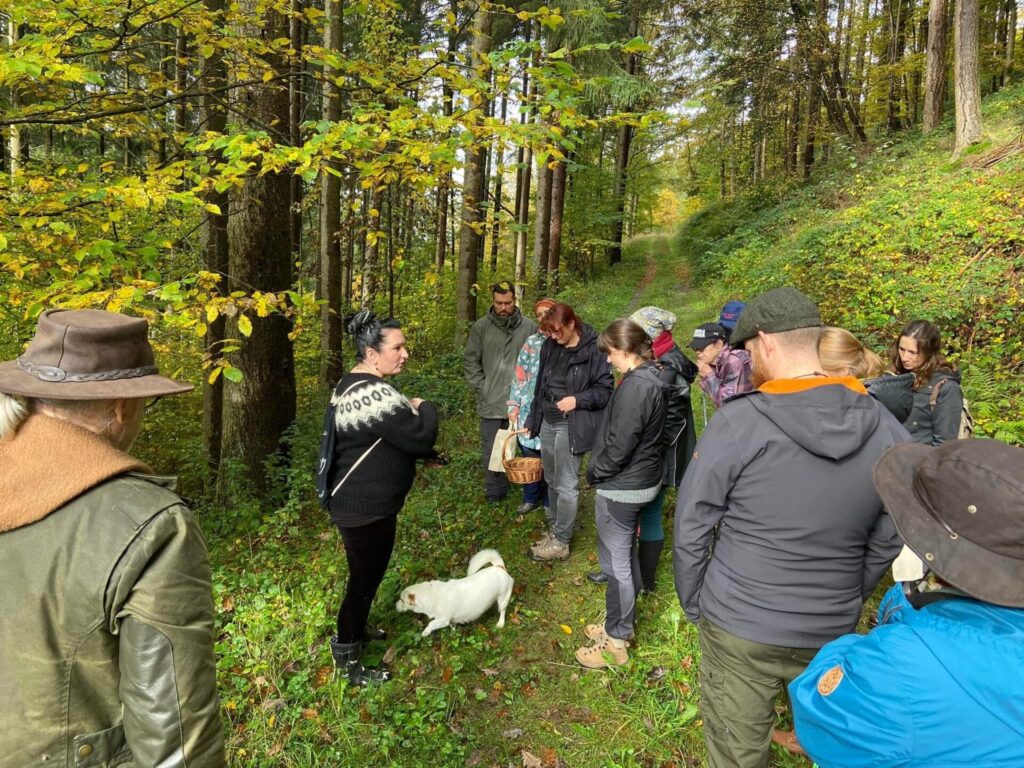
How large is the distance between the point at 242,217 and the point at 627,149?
19815 mm

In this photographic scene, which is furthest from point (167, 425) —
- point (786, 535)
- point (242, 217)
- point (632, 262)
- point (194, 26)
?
point (632, 262)

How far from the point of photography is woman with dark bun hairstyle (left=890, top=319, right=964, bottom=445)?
3.70m

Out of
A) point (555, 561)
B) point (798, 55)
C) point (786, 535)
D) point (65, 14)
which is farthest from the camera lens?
point (798, 55)

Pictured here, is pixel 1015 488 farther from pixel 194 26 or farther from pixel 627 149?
pixel 627 149

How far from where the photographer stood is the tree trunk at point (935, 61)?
14.2 meters

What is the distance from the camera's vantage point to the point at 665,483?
Result: 12.3ft

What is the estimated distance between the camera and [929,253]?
878 centimetres

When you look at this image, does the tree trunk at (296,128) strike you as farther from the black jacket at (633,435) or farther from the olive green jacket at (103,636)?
the olive green jacket at (103,636)

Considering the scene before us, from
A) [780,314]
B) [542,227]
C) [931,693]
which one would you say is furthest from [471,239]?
[931,693]

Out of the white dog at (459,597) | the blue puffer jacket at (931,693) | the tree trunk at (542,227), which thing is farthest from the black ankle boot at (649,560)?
the tree trunk at (542,227)

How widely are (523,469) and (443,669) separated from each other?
1.83m

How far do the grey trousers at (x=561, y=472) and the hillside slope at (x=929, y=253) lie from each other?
396 centimetres

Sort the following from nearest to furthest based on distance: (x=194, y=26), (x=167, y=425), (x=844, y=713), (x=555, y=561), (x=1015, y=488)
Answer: (x=1015, y=488), (x=844, y=713), (x=194, y=26), (x=555, y=561), (x=167, y=425)

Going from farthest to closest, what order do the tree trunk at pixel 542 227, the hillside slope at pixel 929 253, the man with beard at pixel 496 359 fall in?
1. the tree trunk at pixel 542 227
2. the hillside slope at pixel 929 253
3. the man with beard at pixel 496 359
